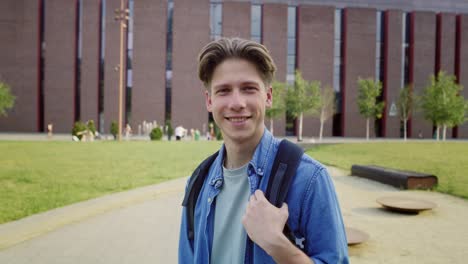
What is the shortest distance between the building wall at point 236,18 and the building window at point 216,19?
0.63 metres

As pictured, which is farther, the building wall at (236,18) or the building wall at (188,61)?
the building wall at (236,18)

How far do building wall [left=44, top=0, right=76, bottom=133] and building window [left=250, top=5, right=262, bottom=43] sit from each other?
2235cm

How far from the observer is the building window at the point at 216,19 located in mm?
47453

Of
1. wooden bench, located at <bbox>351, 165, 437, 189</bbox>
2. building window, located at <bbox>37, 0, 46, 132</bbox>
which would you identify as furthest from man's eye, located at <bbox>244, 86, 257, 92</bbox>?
building window, located at <bbox>37, 0, 46, 132</bbox>

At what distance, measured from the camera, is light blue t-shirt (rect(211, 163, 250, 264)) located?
1.69m

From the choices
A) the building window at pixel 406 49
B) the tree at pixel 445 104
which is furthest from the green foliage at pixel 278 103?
the building window at pixel 406 49

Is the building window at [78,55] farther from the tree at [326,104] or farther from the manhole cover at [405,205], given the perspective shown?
the manhole cover at [405,205]

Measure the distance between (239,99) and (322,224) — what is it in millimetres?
677

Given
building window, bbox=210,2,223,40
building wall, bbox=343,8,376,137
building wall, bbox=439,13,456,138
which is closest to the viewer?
building window, bbox=210,2,223,40

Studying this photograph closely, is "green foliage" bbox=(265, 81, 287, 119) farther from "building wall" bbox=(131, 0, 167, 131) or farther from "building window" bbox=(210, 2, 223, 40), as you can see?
"building wall" bbox=(131, 0, 167, 131)

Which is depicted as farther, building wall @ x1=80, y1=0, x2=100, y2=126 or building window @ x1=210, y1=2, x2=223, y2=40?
building window @ x1=210, y1=2, x2=223, y2=40

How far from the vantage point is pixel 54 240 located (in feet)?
17.6

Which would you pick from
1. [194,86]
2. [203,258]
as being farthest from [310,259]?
[194,86]

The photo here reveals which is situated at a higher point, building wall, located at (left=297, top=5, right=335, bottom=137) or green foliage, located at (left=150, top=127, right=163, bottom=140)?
building wall, located at (left=297, top=5, right=335, bottom=137)
